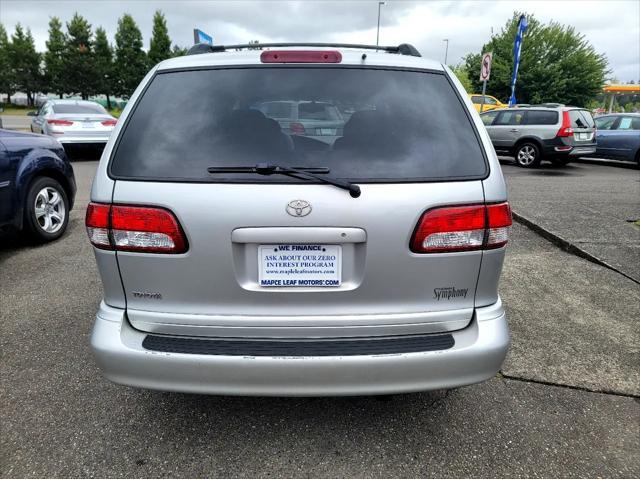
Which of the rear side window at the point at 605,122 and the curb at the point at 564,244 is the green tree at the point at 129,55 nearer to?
the rear side window at the point at 605,122

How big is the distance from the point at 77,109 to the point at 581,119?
13161mm

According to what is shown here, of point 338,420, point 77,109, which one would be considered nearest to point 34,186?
point 338,420

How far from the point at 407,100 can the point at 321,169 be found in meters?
0.55

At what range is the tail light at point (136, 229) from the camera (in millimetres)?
1867

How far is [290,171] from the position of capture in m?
1.85

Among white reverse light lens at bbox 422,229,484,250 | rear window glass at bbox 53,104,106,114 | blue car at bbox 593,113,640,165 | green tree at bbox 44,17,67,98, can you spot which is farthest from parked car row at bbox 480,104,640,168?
green tree at bbox 44,17,67,98

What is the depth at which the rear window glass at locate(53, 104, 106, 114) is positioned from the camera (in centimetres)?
1220

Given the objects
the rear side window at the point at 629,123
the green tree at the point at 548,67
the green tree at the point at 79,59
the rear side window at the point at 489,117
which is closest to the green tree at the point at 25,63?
the green tree at the point at 79,59

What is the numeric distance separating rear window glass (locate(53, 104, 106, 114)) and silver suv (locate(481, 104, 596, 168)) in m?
10.8

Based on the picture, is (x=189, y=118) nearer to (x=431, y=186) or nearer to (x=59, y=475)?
(x=431, y=186)

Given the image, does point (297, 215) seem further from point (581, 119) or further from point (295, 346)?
point (581, 119)

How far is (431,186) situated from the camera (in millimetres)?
1896

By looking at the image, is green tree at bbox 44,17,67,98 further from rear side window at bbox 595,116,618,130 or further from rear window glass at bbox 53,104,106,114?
rear side window at bbox 595,116,618,130

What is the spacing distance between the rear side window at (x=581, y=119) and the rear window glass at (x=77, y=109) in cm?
1232
